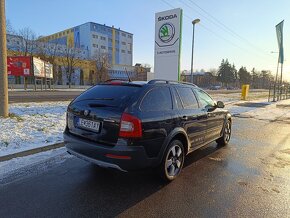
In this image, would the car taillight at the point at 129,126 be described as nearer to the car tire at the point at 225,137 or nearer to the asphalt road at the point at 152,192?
the asphalt road at the point at 152,192

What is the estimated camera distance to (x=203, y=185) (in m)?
4.34

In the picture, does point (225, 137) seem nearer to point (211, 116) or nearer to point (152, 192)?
point (211, 116)

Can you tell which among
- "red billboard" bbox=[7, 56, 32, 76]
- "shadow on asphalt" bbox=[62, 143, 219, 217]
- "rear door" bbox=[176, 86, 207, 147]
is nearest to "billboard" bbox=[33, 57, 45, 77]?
"red billboard" bbox=[7, 56, 32, 76]

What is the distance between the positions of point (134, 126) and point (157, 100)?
0.78 metres

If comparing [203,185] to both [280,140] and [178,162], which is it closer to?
[178,162]

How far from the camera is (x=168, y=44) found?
49.3ft

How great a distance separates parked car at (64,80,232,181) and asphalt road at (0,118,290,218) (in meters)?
0.43

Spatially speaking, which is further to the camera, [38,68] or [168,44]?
[38,68]

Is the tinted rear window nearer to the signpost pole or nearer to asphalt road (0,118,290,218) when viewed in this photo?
asphalt road (0,118,290,218)

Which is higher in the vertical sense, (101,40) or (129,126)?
(101,40)

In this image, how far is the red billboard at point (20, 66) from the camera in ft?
101

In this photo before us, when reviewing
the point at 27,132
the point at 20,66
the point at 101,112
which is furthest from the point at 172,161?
the point at 20,66

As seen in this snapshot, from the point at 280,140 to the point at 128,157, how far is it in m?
6.42

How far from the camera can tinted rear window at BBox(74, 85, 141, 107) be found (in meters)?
3.97
